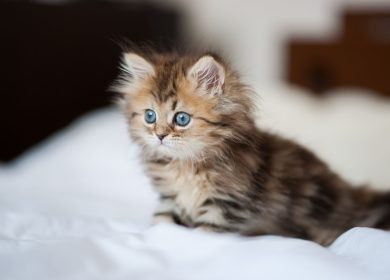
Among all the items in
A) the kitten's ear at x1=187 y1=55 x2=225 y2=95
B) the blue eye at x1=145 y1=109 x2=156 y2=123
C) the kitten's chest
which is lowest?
the kitten's chest

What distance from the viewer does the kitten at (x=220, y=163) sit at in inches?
38.6

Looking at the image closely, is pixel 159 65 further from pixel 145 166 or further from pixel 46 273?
pixel 46 273

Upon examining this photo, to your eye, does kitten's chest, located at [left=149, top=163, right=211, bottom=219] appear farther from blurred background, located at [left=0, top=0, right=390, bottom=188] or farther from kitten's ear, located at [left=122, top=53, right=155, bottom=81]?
blurred background, located at [left=0, top=0, right=390, bottom=188]

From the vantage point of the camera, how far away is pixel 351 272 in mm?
751

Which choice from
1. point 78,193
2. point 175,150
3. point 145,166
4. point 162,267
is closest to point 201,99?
point 175,150

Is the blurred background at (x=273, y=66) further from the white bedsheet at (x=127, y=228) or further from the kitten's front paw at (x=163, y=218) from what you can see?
the kitten's front paw at (x=163, y=218)

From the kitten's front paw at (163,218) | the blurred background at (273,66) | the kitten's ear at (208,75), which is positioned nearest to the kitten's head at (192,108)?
the kitten's ear at (208,75)

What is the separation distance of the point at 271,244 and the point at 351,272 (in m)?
0.16

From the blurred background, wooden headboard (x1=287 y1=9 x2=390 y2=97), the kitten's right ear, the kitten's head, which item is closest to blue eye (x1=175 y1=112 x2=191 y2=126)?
the kitten's head

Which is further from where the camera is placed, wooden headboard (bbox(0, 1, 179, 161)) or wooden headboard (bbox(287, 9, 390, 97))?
wooden headboard (bbox(287, 9, 390, 97))

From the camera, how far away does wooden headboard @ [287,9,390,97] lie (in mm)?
2650

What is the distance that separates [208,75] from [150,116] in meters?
0.15

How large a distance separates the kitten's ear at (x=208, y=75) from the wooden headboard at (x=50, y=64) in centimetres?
132

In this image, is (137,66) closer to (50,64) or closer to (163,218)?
(163,218)
